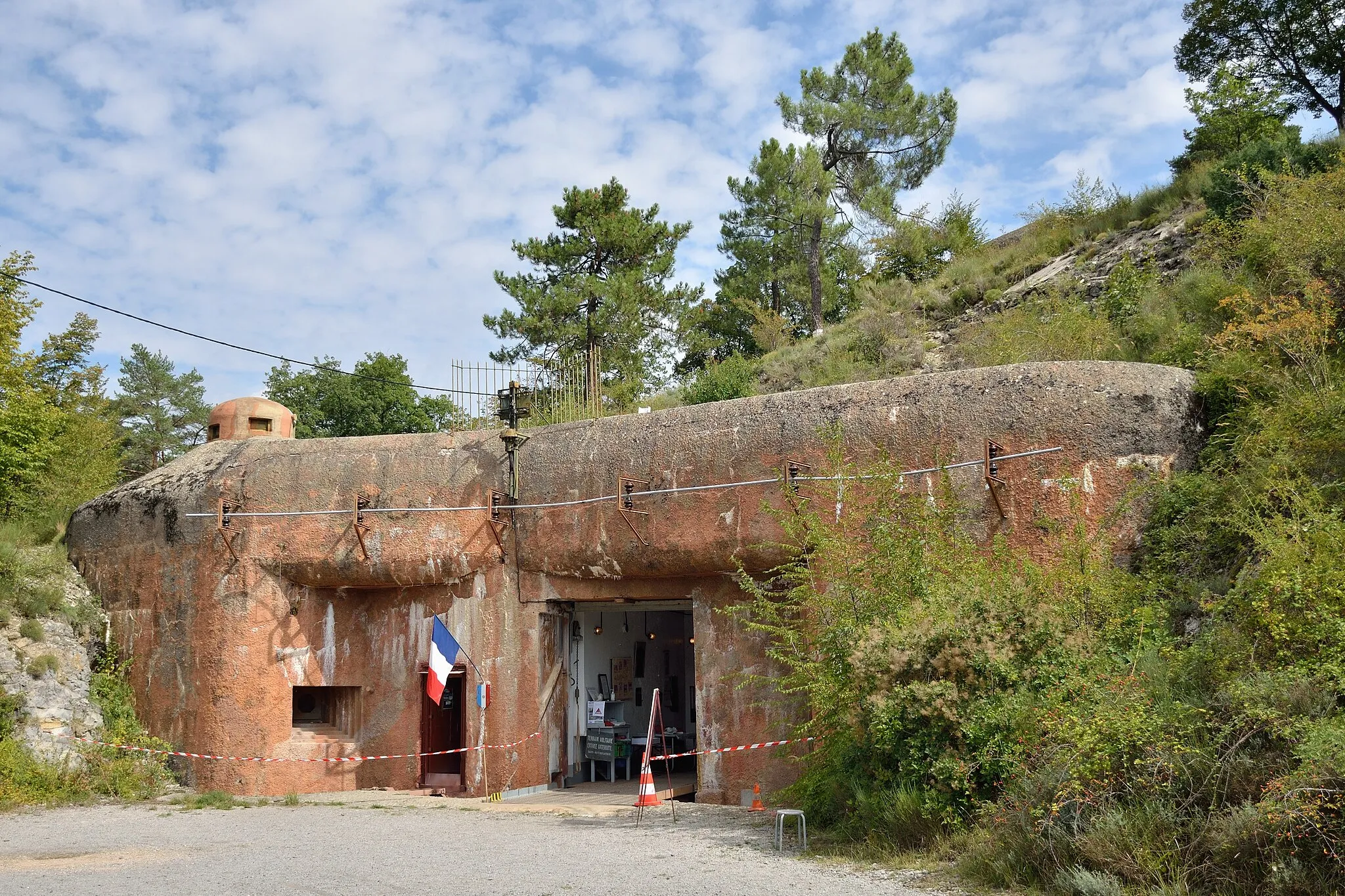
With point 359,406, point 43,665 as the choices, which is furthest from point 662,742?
point 359,406

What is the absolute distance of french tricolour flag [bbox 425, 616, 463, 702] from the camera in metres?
13.2

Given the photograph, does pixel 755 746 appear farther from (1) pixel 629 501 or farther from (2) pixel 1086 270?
(2) pixel 1086 270

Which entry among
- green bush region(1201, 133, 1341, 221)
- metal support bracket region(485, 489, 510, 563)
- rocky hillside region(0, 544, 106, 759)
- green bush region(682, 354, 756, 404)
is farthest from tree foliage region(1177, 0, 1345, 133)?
rocky hillside region(0, 544, 106, 759)

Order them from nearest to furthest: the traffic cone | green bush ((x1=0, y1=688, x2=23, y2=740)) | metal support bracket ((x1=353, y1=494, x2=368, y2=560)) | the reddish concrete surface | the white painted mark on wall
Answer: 1. the traffic cone
2. the reddish concrete surface
3. green bush ((x1=0, y1=688, x2=23, y2=740))
4. metal support bracket ((x1=353, y1=494, x2=368, y2=560))
5. the white painted mark on wall

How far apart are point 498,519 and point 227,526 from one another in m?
3.79

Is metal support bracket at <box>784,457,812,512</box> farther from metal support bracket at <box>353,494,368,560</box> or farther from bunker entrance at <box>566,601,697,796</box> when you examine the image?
metal support bracket at <box>353,494,368,560</box>

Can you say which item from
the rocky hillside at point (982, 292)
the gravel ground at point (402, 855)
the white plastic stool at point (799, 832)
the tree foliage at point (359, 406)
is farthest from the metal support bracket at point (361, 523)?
the tree foliage at point (359, 406)

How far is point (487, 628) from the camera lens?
45.7 feet

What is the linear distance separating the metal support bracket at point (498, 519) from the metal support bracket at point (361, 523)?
1731 millimetres

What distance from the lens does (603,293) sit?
27.6 m

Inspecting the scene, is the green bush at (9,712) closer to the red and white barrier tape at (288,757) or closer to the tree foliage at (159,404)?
the red and white barrier tape at (288,757)

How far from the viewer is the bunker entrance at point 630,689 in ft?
49.2

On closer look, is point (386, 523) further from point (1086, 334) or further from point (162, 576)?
point (1086, 334)

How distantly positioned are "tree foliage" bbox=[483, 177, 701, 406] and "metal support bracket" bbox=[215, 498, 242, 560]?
13392mm
